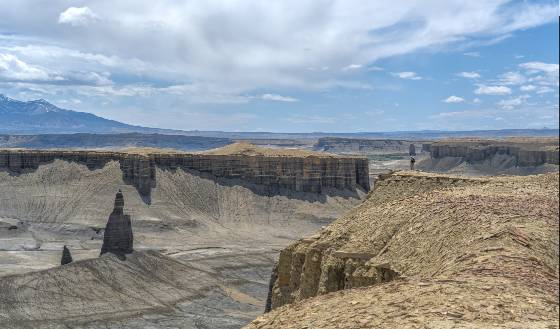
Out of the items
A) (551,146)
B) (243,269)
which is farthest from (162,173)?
(551,146)

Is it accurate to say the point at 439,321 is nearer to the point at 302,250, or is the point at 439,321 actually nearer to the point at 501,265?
the point at 501,265

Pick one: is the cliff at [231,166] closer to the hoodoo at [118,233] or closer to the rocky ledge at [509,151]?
the hoodoo at [118,233]

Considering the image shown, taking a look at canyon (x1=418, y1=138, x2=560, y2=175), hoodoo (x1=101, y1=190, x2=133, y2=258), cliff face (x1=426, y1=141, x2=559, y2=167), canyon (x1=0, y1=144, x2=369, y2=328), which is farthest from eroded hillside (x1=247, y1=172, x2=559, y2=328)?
cliff face (x1=426, y1=141, x2=559, y2=167)

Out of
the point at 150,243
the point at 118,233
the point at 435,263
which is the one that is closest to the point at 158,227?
the point at 150,243

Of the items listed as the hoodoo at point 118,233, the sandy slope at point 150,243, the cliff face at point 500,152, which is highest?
the cliff face at point 500,152

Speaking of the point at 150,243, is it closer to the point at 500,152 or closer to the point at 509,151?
the point at 509,151

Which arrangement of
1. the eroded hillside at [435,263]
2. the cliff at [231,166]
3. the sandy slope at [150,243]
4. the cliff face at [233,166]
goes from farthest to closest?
the cliff at [231,166] < the cliff face at [233,166] < the sandy slope at [150,243] < the eroded hillside at [435,263]

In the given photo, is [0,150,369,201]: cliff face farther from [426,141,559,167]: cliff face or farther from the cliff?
[426,141,559,167]: cliff face

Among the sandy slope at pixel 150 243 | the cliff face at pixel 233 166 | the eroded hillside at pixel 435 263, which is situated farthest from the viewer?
the cliff face at pixel 233 166

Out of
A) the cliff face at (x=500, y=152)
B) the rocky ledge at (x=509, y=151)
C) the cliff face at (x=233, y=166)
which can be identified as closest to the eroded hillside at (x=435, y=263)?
the cliff face at (x=233, y=166)
